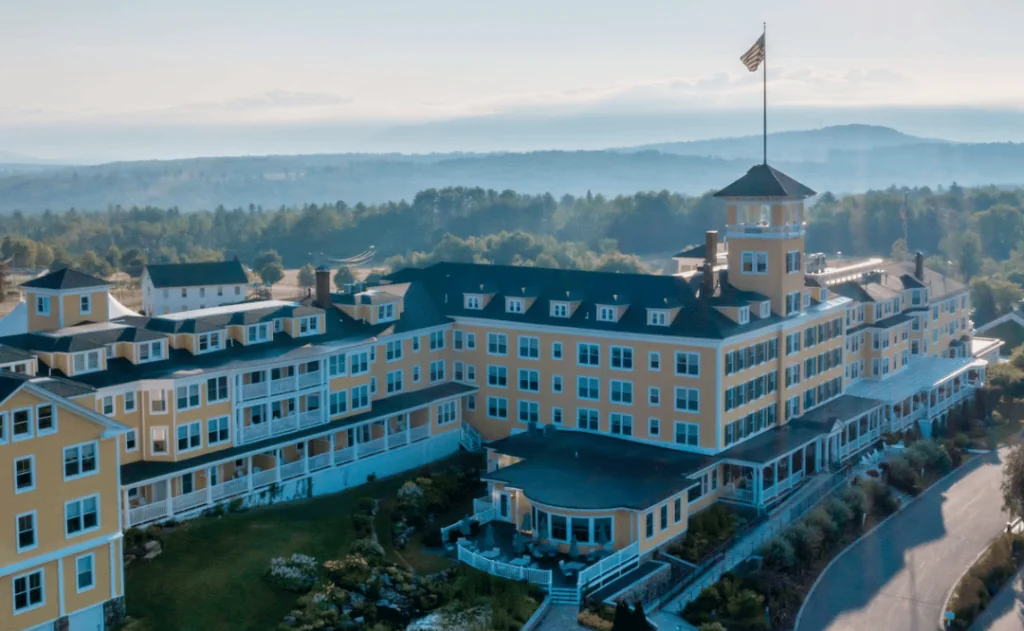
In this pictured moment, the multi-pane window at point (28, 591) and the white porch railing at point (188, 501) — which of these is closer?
the multi-pane window at point (28, 591)

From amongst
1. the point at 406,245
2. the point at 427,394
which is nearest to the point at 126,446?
the point at 427,394

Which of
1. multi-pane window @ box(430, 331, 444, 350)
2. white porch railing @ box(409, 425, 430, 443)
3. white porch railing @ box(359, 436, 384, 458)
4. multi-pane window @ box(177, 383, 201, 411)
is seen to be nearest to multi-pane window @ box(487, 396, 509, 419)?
multi-pane window @ box(430, 331, 444, 350)

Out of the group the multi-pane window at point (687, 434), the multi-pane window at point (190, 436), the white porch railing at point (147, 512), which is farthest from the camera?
the multi-pane window at point (687, 434)

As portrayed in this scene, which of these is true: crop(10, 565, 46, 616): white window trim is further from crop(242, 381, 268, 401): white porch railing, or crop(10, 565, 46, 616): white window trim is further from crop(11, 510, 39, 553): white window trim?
crop(242, 381, 268, 401): white porch railing

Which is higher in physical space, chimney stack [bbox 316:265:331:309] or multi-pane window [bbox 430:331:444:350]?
chimney stack [bbox 316:265:331:309]

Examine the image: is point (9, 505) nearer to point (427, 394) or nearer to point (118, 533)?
point (118, 533)

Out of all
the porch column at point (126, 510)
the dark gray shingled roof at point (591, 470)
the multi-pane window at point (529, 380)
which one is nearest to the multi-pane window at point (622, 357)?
the dark gray shingled roof at point (591, 470)

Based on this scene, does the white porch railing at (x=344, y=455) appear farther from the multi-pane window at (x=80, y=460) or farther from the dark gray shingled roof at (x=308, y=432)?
the multi-pane window at (x=80, y=460)
